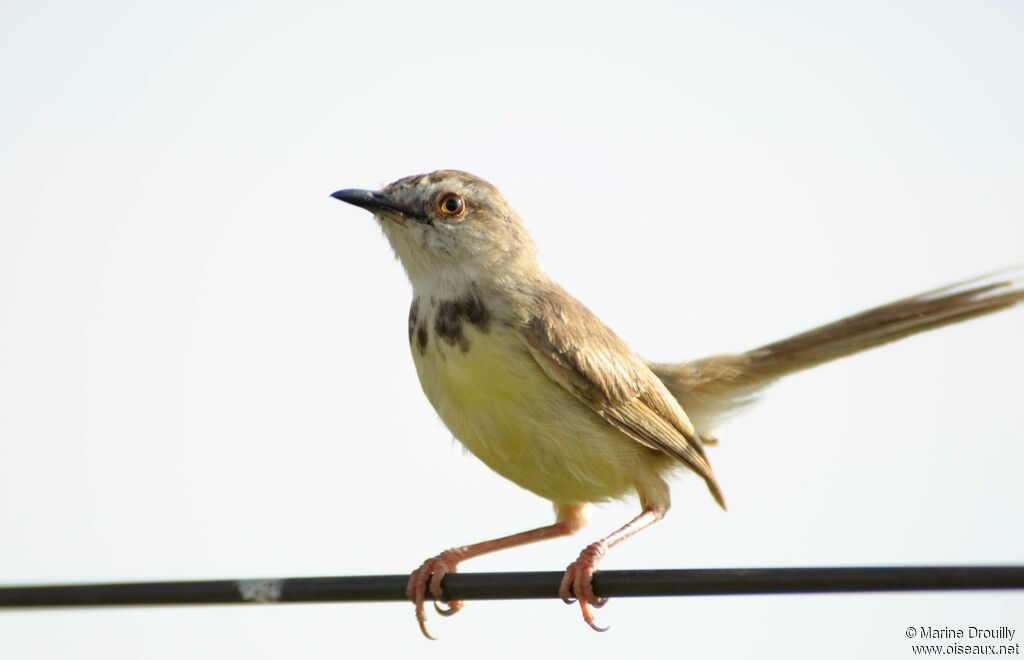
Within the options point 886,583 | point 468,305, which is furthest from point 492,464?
point 886,583

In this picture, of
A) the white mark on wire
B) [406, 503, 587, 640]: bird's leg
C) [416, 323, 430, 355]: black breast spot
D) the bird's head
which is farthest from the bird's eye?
the white mark on wire

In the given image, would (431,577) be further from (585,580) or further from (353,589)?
(353,589)

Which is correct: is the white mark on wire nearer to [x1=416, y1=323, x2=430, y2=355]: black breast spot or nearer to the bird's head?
[x1=416, y1=323, x2=430, y2=355]: black breast spot

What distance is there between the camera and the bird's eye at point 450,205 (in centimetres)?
742

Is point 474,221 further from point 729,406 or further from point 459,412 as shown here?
point 729,406

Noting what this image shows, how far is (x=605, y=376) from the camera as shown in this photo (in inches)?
270

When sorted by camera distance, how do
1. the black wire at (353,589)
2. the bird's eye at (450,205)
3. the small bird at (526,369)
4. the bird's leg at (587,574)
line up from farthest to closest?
the bird's eye at (450,205) → the small bird at (526,369) → the bird's leg at (587,574) → the black wire at (353,589)

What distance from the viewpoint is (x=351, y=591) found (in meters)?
4.42

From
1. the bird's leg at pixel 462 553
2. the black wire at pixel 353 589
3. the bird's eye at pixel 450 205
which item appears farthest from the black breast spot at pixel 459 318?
the black wire at pixel 353 589

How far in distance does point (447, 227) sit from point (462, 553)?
6.37 ft

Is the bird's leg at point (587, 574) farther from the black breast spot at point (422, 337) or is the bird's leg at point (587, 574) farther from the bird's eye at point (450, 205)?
the bird's eye at point (450, 205)

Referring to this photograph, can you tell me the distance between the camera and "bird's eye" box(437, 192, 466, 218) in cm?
742

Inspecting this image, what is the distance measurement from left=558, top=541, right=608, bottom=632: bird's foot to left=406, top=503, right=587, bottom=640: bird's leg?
0.62 m

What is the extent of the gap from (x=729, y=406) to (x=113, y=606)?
5037mm
